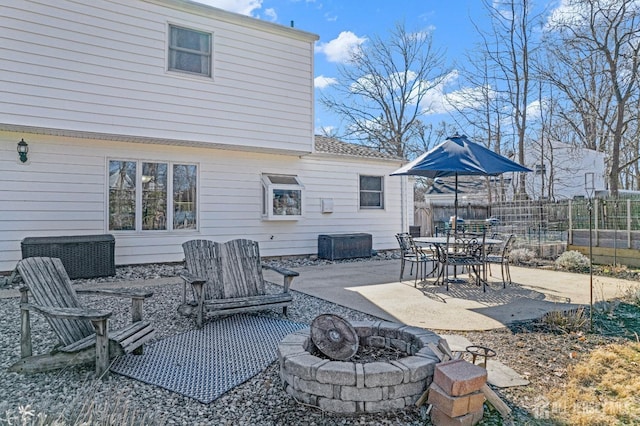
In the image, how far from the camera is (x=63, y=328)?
125 inches

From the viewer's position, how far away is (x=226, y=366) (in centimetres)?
331

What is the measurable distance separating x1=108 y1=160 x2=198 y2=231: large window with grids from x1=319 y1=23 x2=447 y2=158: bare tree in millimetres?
14685

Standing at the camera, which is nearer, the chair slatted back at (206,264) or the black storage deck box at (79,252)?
the chair slatted back at (206,264)

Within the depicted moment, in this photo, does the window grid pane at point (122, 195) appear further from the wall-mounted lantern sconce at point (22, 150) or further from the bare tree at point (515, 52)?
the bare tree at point (515, 52)

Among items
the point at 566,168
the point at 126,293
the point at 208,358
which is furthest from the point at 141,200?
the point at 566,168

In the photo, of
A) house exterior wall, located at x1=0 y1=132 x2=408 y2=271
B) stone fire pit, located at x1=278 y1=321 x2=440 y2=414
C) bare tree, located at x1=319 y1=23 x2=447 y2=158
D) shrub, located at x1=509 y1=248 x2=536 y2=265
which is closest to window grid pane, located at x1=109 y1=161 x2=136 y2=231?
house exterior wall, located at x1=0 y1=132 x2=408 y2=271

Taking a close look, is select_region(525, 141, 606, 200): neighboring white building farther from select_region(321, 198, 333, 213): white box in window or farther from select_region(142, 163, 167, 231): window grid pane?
select_region(142, 163, 167, 231): window grid pane

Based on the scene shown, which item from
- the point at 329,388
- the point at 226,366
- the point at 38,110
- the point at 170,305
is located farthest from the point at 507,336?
the point at 38,110

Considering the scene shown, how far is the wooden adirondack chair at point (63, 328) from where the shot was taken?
2.98m

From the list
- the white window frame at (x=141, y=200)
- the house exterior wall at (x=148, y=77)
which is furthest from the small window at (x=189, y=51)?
the white window frame at (x=141, y=200)

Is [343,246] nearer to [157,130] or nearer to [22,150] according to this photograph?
[157,130]

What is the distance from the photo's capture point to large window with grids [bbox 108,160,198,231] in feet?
26.8

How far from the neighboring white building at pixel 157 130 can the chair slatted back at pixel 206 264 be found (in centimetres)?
412

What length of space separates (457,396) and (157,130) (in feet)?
24.3
